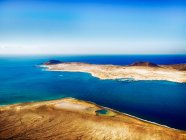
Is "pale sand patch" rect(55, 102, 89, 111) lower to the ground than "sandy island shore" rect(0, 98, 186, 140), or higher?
higher

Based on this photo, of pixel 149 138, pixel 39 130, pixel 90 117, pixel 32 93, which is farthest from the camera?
pixel 32 93

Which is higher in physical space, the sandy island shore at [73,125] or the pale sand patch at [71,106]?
the pale sand patch at [71,106]

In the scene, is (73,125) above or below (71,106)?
below

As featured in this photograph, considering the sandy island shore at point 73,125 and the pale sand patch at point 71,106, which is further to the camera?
the pale sand patch at point 71,106

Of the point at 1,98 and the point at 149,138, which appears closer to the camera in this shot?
the point at 149,138

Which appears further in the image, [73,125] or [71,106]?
[71,106]

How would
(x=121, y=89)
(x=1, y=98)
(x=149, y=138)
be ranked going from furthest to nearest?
(x=121, y=89)
(x=1, y=98)
(x=149, y=138)

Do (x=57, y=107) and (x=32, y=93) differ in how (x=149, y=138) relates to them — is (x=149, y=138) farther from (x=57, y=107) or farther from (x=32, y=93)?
(x=32, y=93)

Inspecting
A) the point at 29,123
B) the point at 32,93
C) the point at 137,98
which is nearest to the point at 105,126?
the point at 29,123
